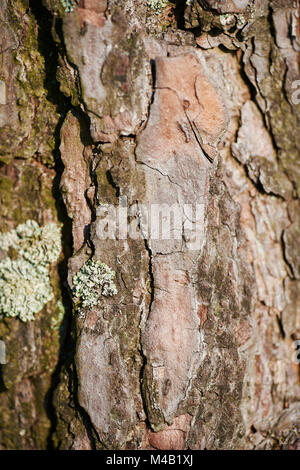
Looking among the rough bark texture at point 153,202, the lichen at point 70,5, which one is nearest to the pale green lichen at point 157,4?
the rough bark texture at point 153,202

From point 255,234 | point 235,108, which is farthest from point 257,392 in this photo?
point 235,108

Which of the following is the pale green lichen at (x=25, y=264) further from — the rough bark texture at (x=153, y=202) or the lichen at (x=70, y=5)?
the lichen at (x=70, y=5)

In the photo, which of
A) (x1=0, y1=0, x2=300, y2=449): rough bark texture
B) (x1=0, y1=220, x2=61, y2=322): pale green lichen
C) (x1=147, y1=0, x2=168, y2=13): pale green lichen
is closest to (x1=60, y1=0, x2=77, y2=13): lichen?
(x1=0, y1=0, x2=300, y2=449): rough bark texture

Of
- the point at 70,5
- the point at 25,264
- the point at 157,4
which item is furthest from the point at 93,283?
the point at 157,4

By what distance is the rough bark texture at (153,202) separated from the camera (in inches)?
68.7

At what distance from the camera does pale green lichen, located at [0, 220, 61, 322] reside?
78.8 inches

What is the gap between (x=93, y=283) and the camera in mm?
1839

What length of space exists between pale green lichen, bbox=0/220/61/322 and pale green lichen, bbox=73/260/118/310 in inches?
9.9

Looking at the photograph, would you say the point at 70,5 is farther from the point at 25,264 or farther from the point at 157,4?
the point at 25,264

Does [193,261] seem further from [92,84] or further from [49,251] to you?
[92,84]

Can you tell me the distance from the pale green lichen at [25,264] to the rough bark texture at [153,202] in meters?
0.06

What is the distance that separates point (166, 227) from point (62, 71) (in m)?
0.82

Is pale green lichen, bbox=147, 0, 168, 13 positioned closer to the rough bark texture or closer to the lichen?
the rough bark texture

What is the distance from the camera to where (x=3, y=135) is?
1.91 metres
